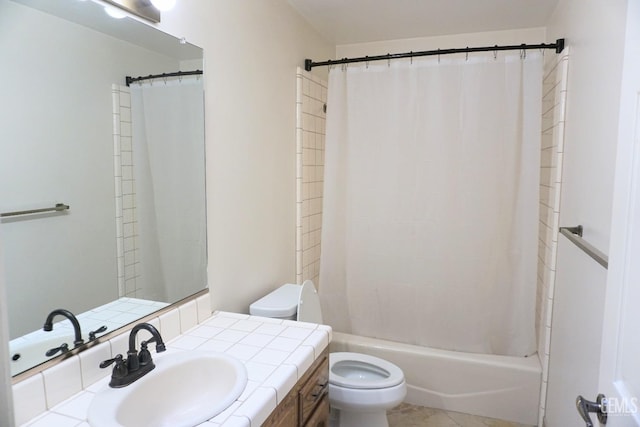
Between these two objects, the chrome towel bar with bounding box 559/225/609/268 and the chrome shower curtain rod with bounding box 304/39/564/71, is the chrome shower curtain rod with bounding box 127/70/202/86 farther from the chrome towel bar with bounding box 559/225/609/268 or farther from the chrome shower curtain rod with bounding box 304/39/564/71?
the chrome towel bar with bounding box 559/225/609/268

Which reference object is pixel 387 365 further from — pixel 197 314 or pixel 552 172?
pixel 552 172

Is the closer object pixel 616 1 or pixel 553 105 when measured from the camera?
pixel 616 1

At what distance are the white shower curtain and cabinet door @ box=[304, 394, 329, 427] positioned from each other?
Result: 3.69ft

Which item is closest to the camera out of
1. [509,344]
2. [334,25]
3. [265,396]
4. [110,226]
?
[265,396]

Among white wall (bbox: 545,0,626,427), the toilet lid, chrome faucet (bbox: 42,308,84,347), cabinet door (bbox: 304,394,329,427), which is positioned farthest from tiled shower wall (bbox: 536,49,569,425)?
chrome faucet (bbox: 42,308,84,347)

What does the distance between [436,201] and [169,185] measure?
160 cm

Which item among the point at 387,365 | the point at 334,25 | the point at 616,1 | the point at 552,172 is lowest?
the point at 387,365

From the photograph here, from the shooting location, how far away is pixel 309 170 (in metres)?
2.73

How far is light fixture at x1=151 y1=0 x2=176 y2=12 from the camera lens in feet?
4.49

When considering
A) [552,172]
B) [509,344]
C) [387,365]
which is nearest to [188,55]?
[387,365]

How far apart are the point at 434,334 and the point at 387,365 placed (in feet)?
1.76

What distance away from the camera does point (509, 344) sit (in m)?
2.47

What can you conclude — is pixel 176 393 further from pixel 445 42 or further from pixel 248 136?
pixel 445 42

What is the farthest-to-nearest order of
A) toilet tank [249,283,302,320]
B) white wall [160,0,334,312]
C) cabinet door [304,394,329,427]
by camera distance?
1. toilet tank [249,283,302,320]
2. white wall [160,0,334,312]
3. cabinet door [304,394,329,427]
